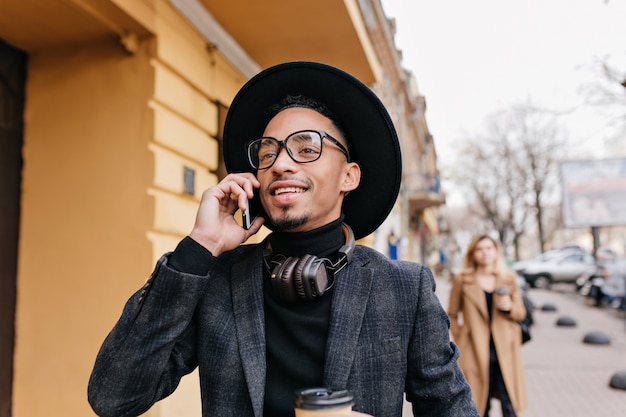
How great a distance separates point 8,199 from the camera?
4371 mm

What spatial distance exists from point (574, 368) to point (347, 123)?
854 cm

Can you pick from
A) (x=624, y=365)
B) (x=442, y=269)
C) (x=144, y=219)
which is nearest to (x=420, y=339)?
(x=144, y=219)

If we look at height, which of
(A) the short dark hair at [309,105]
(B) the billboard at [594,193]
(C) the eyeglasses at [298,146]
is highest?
(B) the billboard at [594,193]

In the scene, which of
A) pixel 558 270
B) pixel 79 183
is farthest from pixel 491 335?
pixel 558 270

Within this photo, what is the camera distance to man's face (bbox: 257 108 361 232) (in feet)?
5.41

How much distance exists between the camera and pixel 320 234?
1713mm

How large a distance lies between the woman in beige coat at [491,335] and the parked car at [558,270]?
19.8 metres

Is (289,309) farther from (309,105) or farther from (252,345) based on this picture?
(309,105)

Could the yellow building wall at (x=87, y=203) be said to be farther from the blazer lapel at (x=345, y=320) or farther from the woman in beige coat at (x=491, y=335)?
the blazer lapel at (x=345, y=320)

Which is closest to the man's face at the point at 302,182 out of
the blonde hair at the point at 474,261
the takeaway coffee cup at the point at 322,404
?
the takeaway coffee cup at the point at 322,404

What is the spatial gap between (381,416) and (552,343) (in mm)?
11083

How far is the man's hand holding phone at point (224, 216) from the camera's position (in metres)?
1.57

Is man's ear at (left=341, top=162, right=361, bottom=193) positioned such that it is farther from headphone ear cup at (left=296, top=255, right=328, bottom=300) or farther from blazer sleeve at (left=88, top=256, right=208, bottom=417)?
blazer sleeve at (left=88, top=256, right=208, bottom=417)

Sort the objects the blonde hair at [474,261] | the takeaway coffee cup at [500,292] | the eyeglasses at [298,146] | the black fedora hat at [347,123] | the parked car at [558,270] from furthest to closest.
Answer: the parked car at [558,270] < the blonde hair at [474,261] < the takeaway coffee cup at [500,292] < the black fedora hat at [347,123] < the eyeglasses at [298,146]
